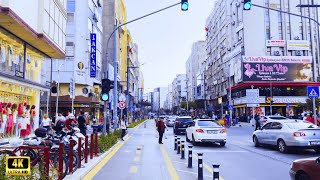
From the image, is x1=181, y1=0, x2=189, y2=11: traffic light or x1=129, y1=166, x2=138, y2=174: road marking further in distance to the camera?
x1=181, y1=0, x2=189, y2=11: traffic light

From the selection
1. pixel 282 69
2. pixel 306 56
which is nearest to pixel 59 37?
pixel 282 69

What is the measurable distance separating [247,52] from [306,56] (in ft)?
36.6

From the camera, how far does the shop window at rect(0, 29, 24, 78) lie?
1780 cm

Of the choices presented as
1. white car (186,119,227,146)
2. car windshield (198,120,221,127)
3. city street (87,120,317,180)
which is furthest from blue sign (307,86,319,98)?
car windshield (198,120,221,127)

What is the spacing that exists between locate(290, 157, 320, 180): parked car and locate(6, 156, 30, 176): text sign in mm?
5050

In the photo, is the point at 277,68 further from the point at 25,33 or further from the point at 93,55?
the point at 25,33

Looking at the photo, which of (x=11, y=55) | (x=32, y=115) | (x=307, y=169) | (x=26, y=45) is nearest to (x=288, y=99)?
(x=32, y=115)

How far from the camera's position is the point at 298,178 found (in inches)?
275

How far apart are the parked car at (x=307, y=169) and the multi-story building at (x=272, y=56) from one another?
2134 inches

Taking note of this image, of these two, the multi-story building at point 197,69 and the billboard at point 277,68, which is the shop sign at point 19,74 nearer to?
the billboard at point 277,68

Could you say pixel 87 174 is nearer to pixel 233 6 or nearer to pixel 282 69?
pixel 282 69

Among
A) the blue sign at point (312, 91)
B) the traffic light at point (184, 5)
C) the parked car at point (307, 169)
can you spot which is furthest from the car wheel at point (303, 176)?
the blue sign at point (312, 91)

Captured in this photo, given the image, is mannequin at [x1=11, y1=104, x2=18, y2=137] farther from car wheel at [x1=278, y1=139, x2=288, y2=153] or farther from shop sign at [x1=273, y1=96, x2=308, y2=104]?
shop sign at [x1=273, y1=96, x2=308, y2=104]

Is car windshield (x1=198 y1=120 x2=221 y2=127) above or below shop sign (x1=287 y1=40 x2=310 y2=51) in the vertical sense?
below
